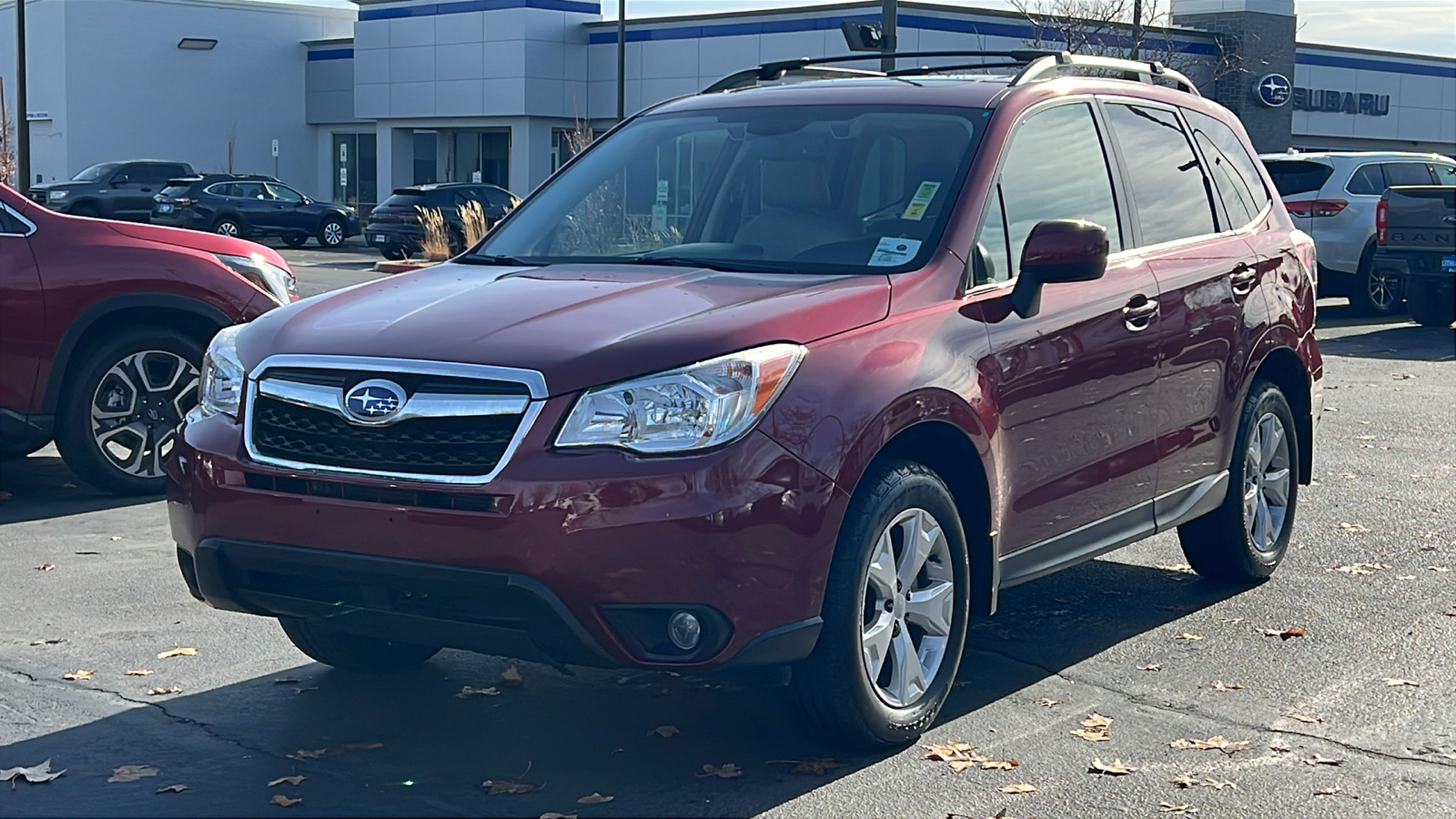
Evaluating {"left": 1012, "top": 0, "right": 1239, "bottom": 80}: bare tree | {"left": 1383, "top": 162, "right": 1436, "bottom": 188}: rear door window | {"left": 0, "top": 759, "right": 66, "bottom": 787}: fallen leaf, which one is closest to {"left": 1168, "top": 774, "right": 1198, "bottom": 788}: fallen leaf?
{"left": 0, "top": 759, "right": 66, "bottom": 787}: fallen leaf

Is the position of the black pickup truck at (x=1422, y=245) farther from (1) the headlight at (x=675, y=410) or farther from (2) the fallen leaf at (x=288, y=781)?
(2) the fallen leaf at (x=288, y=781)

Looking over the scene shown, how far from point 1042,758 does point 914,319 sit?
125 centimetres

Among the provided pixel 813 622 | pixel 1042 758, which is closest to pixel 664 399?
pixel 813 622

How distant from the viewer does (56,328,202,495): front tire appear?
8750 mm

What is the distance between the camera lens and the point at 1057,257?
5305mm

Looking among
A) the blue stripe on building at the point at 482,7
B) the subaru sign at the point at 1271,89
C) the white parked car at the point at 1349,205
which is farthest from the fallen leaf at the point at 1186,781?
the blue stripe on building at the point at 482,7

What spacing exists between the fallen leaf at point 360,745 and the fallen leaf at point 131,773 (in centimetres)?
50

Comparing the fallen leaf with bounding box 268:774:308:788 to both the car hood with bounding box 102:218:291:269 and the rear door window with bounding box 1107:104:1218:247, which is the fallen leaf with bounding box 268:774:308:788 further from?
the car hood with bounding box 102:218:291:269

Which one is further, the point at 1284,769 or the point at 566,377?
the point at 1284,769

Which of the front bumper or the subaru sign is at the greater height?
the subaru sign

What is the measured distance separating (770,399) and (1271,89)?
45941 millimetres

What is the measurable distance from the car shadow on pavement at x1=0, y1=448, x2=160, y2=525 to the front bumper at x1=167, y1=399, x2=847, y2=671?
14.5 ft

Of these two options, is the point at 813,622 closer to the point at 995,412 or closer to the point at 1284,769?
the point at 995,412

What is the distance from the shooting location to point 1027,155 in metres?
5.82
